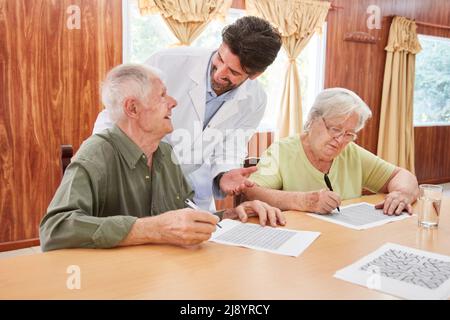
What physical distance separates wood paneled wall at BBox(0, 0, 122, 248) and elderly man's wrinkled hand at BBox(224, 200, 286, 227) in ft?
7.20

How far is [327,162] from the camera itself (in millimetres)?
2029

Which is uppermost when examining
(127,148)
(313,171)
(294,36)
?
(294,36)

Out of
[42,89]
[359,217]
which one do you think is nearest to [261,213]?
[359,217]

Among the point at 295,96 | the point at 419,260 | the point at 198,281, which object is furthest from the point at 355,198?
the point at 295,96

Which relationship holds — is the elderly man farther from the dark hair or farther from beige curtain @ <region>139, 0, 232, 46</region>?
beige curtain @ <region>139, 0, 232, 46</region>

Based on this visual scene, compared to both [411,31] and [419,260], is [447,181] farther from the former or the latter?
[419,260]

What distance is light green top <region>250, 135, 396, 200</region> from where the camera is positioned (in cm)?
196

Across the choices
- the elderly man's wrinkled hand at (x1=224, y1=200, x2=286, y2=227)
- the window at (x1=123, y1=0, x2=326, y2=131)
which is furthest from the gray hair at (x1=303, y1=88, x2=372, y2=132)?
the window at (x1=123, y1=0, x2=326, y2=131)

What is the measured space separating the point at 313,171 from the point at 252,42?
67cm

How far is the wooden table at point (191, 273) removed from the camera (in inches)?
36.6

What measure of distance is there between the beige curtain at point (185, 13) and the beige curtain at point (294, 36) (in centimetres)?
74

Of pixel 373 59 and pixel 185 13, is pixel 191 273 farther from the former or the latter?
pixel 373 59
